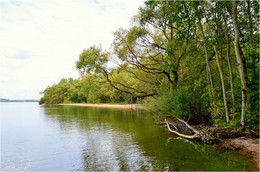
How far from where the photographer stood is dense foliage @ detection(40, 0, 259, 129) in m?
14.5

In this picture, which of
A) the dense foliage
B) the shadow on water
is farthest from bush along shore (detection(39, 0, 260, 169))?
the shadow on water

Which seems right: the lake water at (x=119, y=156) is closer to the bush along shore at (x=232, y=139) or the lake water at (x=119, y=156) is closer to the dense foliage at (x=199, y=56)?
the bush along shore at (x=232, y=139)

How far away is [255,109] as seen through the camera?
14.4 metres

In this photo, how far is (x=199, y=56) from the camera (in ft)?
62.1

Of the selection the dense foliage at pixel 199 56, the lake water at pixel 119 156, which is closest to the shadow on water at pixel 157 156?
the lake water at pixel 119 156

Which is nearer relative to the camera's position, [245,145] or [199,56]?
[245,145]

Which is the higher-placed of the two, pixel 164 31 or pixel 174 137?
pixel 164 31

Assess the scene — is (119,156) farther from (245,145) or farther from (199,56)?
(199,56)

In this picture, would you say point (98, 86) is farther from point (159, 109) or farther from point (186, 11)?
point (186, 11)

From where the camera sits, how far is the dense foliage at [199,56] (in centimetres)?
1447

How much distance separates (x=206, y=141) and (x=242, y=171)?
523cm

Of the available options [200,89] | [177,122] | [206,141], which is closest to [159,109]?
[177,122]

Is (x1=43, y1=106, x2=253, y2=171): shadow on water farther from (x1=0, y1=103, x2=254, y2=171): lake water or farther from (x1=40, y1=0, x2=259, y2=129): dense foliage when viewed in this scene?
(x1=40, y1=0, x2=259, y2=129): dense foliage

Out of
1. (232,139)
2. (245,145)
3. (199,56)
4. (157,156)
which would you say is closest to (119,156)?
(157,156)
